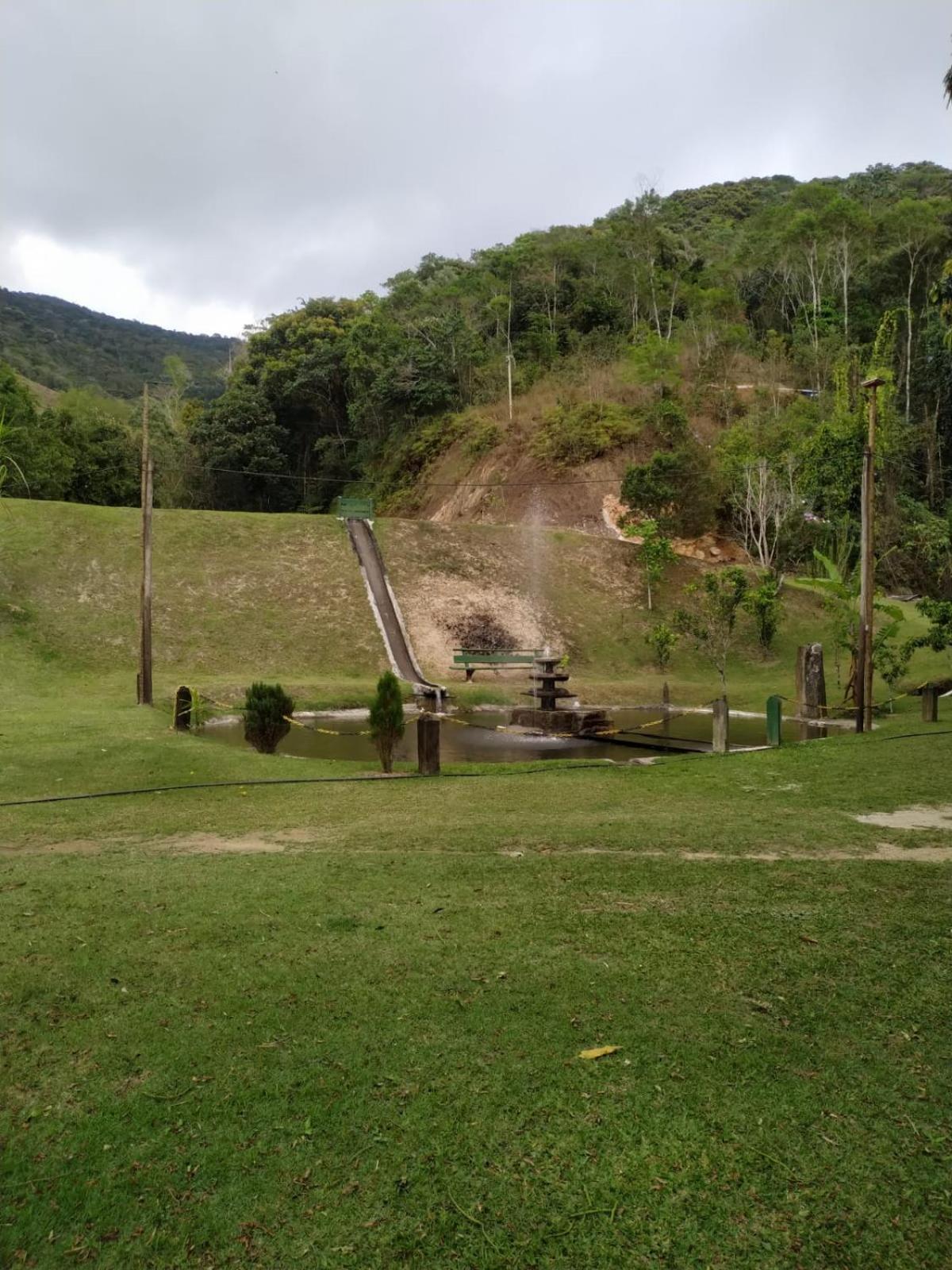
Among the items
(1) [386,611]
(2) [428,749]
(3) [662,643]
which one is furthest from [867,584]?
(1) [386,611]

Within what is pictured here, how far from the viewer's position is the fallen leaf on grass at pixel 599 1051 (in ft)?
10.2

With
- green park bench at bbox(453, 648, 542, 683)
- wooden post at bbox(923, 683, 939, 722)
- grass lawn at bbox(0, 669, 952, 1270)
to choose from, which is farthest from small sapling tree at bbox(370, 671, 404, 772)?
green park bench at bbox(453, 648, 542, 683)

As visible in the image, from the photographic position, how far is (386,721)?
11.2 m

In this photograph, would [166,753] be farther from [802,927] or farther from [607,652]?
[607,652]

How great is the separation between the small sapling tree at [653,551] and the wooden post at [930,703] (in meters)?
15.5

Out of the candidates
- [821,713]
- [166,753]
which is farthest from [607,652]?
[166,753]

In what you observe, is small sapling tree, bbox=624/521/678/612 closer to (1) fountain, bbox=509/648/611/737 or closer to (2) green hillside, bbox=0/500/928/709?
(2) green hillside, bbox=0/500/928/709

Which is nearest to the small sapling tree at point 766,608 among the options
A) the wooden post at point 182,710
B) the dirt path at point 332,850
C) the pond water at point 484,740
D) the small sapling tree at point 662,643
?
the small sapling tree at point 662,643

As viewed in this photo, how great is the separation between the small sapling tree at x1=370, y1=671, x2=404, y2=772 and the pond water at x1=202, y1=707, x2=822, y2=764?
1.81 metres

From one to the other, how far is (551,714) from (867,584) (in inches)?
266

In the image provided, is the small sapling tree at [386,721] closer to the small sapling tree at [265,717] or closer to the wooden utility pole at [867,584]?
the small sapling tree at [265,717]

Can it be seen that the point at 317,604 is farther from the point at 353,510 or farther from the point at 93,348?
the point at 93,348

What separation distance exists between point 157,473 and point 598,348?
86.8 feet

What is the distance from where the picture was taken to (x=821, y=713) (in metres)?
18.6
